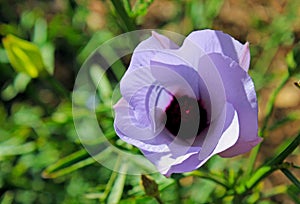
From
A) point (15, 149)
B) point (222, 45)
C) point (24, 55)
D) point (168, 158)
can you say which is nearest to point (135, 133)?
point (168, 158)

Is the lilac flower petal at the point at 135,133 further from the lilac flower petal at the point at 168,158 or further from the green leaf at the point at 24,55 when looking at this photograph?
the green leaf at the point at 24,55

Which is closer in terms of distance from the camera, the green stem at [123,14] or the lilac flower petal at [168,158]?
the lilac flower petal at [168,158]

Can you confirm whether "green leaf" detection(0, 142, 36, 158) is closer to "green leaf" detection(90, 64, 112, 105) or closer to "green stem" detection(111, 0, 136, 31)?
"green leaf" detection(90, 64, 112, 105)

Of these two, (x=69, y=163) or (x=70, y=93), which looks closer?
(x=69, y=163)

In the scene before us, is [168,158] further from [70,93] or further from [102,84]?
[70,93]

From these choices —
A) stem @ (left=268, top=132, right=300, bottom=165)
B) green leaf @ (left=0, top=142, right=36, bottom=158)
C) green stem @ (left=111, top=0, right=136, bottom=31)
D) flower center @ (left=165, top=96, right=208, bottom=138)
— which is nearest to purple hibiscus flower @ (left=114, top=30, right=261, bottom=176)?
flower center @ (left=165, top=96, right=208, bottom=138)

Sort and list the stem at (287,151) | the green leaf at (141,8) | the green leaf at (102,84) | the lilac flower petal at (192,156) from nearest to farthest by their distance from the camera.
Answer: the lilac flower petal at (192,156) < the stem at (287,151) < the green leaf at (141,8) < the green leaf at (102,84)

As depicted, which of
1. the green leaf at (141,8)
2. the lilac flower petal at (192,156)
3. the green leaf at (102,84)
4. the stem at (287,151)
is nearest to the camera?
the lilac flower petal at (192,156)

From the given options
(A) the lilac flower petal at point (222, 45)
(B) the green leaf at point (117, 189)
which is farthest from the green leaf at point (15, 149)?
(A) the lilac flower petal at point (222, 45)
